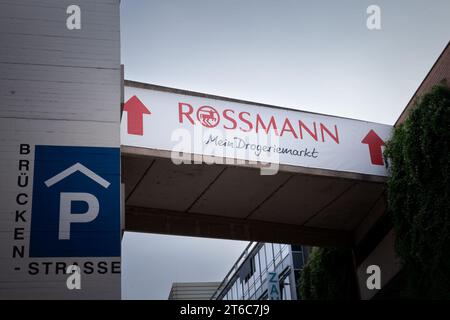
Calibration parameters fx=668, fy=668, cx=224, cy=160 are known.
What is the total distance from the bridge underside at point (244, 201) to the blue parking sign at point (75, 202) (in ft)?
7.71

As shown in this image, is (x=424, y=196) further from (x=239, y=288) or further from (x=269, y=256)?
(x=239, y=288)

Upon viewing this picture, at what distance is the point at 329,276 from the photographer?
20406mm

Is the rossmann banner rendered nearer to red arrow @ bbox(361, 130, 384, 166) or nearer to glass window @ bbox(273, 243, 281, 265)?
red arrow @ bbox(361, 130, 384, 166)

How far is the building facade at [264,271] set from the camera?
36.3 metres

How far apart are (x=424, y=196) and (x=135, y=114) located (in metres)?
6.62

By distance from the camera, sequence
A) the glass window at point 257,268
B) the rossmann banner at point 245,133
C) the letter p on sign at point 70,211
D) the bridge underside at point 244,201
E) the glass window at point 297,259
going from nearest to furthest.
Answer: the letter p on sign at point 70,211 < the rossmann banner at point 245,133 < the bridge underside at point 244,201 < the glass window at point 297,259 < the glass window at point 257,268

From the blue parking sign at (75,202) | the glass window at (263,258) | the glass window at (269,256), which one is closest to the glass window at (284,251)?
the glass window at (269,256)

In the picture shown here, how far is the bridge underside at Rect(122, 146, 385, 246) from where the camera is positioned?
15.8 metres

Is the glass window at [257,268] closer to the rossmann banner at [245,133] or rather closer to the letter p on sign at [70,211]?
the rossmann banner at [245,133]

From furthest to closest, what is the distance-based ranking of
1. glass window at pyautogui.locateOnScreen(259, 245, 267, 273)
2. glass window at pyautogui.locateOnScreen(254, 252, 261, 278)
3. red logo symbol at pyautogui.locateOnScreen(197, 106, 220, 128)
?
glass window at pyautogui.locateOnScreen(254, 252, 261, 278) → glass window at pyautogui.locateOnScreen(259, 245, 267, 273) → red logo symbol at pyautogui.locateOnScreen(197, 106, 220, 128)

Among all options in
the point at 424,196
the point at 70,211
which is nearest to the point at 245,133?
the point at 424,196

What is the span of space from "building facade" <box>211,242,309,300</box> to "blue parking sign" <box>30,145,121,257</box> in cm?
2327

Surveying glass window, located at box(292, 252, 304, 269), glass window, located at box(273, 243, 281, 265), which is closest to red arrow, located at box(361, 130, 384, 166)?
glass window, located at box(292, 252, 304, 269)
